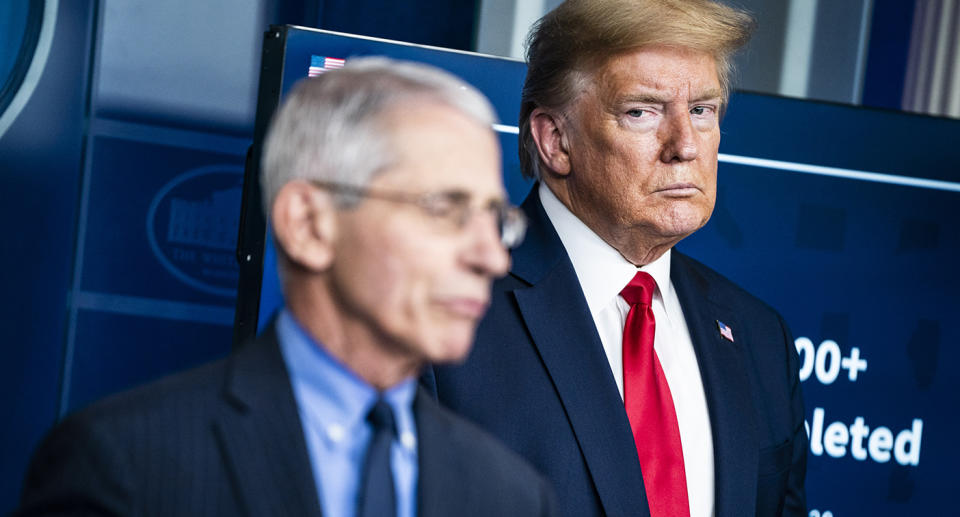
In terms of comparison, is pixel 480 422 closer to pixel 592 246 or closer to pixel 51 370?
pixel 592 246

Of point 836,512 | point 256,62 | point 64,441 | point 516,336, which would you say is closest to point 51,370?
point 256,62

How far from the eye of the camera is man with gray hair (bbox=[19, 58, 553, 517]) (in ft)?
3.27

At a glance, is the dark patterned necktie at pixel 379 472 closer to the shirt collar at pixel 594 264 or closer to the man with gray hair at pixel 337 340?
the man with gray hair at pixel 337 340

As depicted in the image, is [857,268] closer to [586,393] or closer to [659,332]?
[659,332]

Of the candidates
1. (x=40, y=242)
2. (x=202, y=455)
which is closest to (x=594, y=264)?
(x=202, y=455)

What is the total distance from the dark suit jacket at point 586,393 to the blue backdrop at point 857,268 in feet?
3.21

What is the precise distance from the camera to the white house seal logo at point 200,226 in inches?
138

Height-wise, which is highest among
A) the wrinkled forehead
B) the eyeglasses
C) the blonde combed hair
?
the blonde combed hair

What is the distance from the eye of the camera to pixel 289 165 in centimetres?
105

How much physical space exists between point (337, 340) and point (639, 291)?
1115 mm

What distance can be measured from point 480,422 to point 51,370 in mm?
2006

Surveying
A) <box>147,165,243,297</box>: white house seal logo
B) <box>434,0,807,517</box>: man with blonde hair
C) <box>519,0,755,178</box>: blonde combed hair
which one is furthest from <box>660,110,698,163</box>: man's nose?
<box>147,165,243,297</box>: white house seal logo

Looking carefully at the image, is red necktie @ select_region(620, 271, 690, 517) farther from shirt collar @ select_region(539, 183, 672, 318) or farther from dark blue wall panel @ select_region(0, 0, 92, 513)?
dark blue wall panel @ select_region(0, 0, 92, 513)

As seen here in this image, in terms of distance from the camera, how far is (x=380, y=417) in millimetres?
1044
